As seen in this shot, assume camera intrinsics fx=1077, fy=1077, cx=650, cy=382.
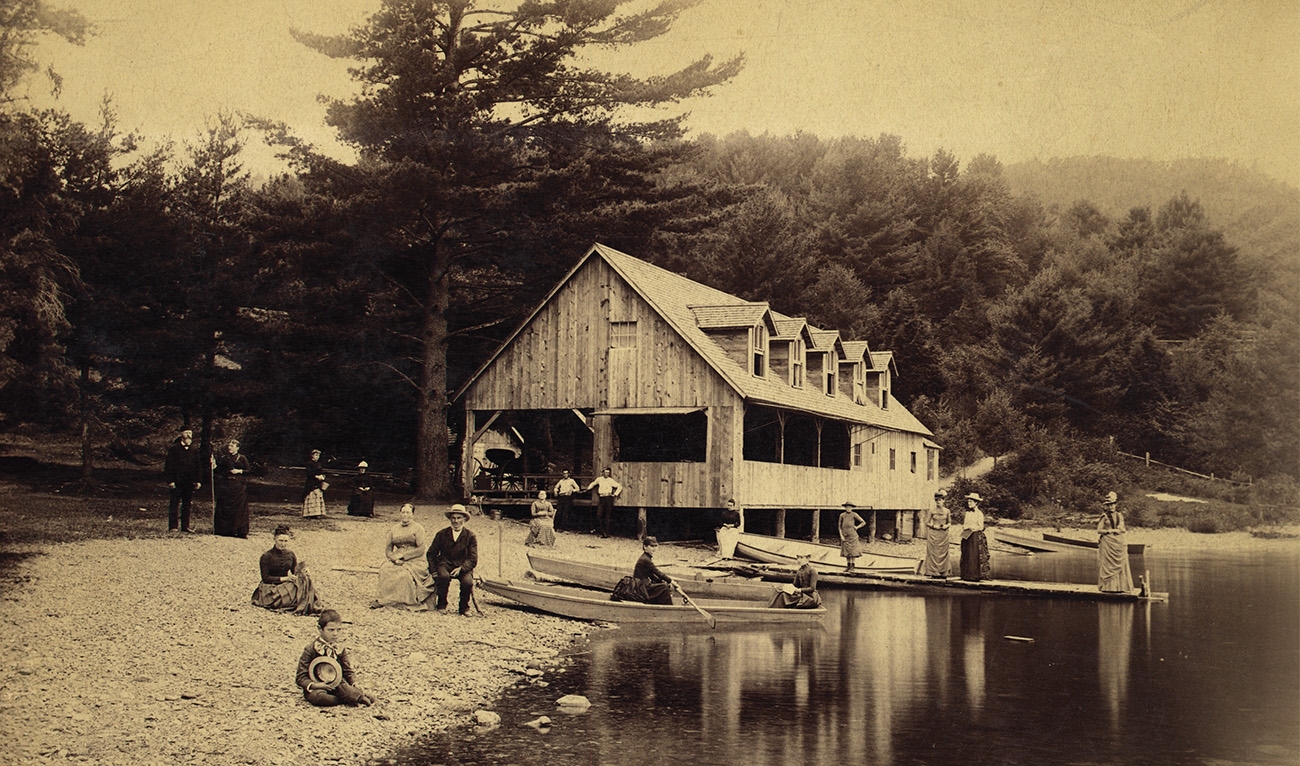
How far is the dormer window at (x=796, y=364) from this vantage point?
28578 millimetres

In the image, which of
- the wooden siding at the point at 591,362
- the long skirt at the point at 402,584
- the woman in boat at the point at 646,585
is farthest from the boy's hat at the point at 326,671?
the wooden siding at the point at 591,362

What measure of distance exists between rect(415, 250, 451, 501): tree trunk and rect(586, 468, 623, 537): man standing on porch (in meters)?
4.08

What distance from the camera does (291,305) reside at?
18922 millimetres

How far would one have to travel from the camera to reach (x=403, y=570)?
1445 cm

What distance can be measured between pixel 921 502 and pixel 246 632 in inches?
1173

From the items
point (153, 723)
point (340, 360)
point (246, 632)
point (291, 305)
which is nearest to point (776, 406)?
point (340, 360)

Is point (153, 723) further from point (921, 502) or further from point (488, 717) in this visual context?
point (921, 502)

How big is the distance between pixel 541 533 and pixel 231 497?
319 inches

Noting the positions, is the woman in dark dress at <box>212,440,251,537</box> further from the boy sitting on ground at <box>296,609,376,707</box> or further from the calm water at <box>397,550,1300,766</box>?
the boy sitting on ground at <box>296,609,376,707</box>

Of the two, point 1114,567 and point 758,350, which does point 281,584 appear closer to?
point 1114,567

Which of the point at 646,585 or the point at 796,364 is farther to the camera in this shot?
the point at 796,364

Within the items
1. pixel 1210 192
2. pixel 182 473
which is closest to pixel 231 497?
pixel 182 473

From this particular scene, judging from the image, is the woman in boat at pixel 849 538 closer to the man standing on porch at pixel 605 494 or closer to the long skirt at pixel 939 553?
the long skirt at pixel 939 553

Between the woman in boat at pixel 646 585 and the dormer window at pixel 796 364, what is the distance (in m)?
13.5
